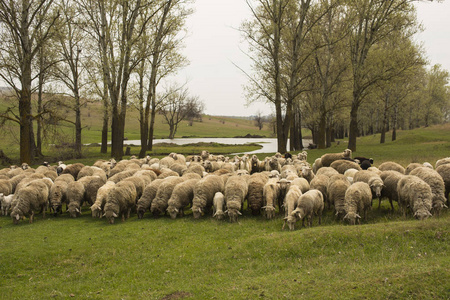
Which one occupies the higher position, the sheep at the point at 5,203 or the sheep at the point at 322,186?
the sheep at the point at 322,186

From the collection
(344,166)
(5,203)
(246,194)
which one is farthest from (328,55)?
(5,203)

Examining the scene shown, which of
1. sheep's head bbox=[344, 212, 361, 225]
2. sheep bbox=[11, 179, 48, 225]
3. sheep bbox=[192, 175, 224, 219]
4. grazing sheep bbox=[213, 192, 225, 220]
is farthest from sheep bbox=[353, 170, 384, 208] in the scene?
sheep bbox=[11, 179, 48, 225]

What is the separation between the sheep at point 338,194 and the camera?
10398 mm

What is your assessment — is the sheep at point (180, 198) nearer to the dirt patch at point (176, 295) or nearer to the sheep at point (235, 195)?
the sheep at point (235, 195)

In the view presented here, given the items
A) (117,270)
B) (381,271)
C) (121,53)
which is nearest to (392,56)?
(121,53)

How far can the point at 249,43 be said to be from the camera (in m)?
29.5

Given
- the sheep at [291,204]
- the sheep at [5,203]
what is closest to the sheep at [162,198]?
the sheep at [291,204]

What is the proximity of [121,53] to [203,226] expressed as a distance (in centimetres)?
2076

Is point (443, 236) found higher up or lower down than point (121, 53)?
lower down

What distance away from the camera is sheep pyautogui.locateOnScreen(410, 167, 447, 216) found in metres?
9.68

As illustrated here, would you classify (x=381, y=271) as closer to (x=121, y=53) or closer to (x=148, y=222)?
(x=148, y=222)

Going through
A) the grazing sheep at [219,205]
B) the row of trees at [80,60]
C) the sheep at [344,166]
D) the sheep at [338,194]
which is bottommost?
the grazing sheep at [219,205]

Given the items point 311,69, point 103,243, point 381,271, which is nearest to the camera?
point 381,271

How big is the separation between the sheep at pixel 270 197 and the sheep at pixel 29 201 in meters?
8.79
